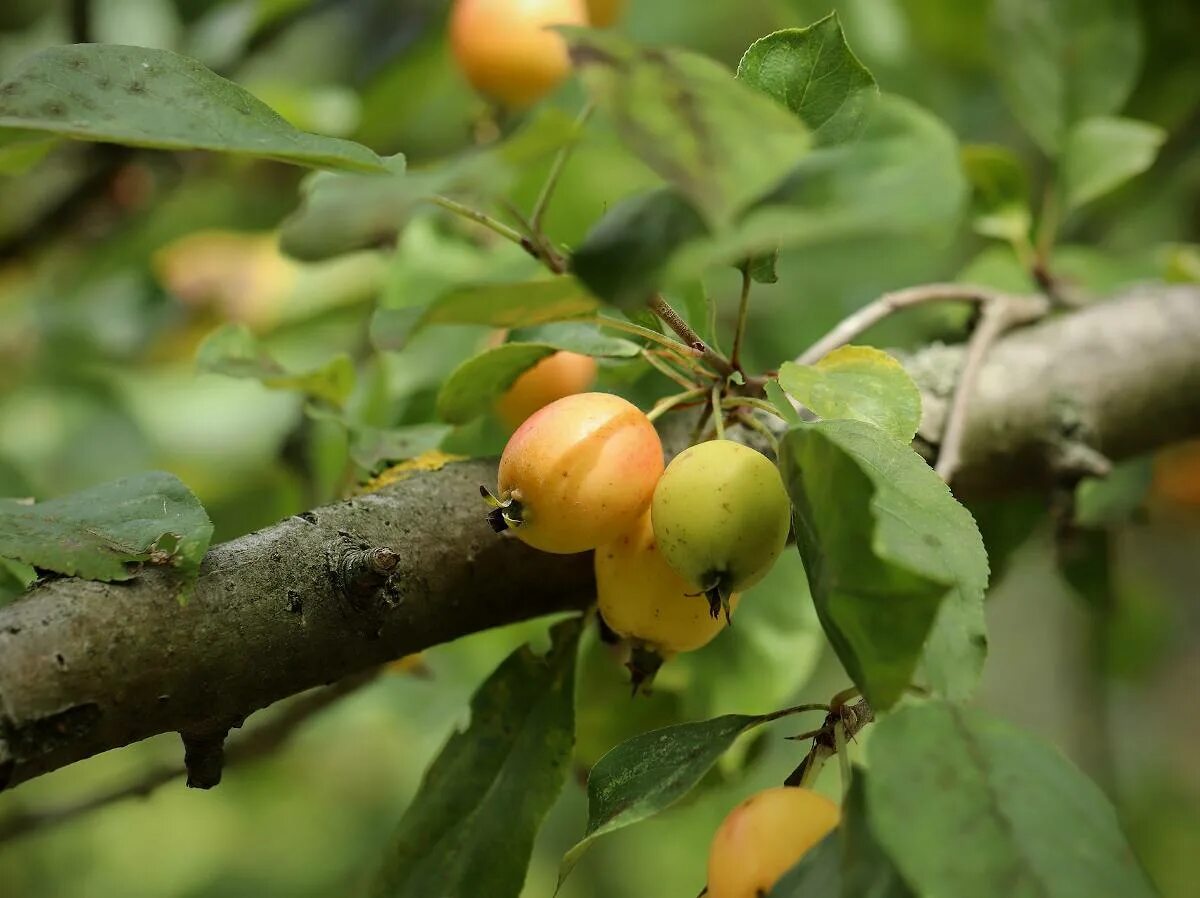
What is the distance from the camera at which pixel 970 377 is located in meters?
0.80

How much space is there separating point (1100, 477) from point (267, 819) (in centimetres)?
137

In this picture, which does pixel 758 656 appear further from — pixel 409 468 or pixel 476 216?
pixel 476 216

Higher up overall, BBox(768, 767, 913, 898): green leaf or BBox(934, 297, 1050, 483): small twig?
BBox(768, 767, 913, 898): green leaf

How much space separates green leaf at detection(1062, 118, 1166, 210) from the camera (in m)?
0.95

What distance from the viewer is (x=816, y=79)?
529 mm

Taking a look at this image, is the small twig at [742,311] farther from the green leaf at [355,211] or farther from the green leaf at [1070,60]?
the green leaf at [1070,60]

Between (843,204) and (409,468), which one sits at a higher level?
(843,204)

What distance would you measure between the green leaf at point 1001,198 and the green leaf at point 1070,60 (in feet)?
0.23

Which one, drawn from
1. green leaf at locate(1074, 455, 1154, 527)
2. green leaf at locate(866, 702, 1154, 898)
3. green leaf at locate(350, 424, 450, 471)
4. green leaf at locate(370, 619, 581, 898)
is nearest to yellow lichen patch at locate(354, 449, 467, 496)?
green leaf at locate(350, 424, 450, 471)

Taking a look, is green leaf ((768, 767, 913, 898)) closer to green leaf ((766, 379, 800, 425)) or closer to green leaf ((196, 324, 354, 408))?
green leaf ((766, 379, 800, 425))

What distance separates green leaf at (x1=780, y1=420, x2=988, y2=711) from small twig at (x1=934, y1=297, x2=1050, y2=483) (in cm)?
21

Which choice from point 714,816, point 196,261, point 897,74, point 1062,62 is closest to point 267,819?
point 714,816

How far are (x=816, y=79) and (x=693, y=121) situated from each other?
0.52 ft

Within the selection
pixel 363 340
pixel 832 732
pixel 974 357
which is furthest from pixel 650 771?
pixel 363 340
